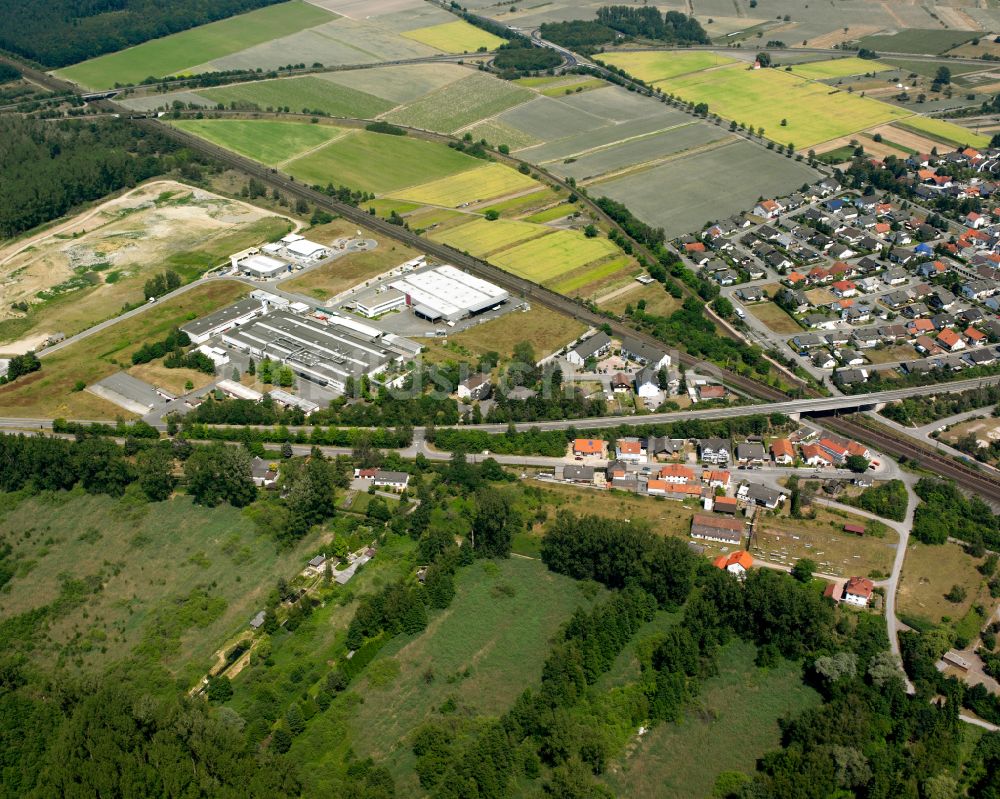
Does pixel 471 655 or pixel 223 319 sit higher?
pixel 223 319

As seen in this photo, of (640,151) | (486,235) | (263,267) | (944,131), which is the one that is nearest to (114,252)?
(263,267)

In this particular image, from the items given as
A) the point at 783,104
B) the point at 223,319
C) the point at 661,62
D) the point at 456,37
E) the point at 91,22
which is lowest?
the point at 223,319

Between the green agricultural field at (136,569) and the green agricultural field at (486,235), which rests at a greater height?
the green agricultural field at (486,235)

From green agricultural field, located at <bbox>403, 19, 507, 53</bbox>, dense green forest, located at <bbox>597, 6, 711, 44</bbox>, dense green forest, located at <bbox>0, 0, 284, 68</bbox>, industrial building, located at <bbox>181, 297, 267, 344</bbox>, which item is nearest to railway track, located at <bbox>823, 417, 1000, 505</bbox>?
industrial building, located at <bbox>181, 297, 267, 344</bbox>

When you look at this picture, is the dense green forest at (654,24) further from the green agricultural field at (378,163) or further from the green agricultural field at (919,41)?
the green agricultural field at (378,163)

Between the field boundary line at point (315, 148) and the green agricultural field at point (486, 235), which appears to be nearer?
the green agricultural field at point (486, 235)

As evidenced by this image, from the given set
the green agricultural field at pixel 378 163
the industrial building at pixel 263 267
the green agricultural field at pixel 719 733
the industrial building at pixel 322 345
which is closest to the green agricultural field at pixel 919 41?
the green agricultural field at pixel 378 163

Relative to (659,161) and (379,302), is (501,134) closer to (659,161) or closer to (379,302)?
(659,161)
